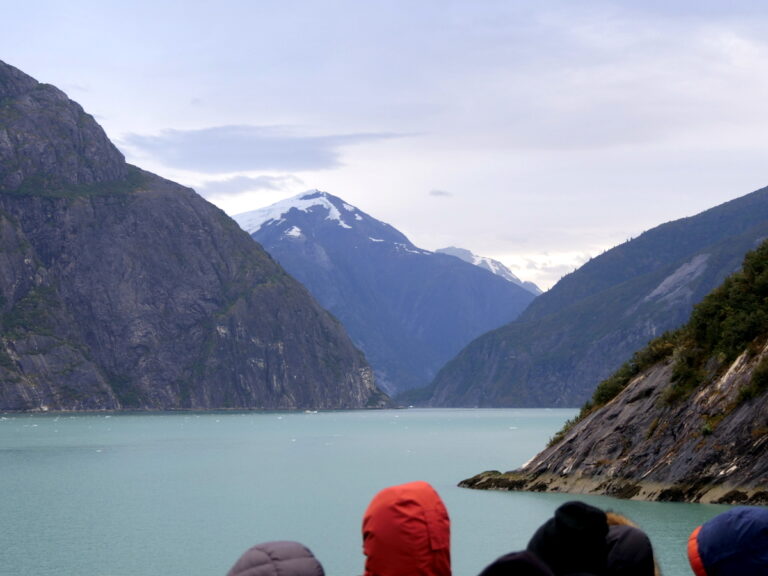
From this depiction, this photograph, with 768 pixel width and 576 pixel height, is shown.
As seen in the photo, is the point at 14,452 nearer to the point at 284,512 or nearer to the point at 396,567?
the point at 284,512

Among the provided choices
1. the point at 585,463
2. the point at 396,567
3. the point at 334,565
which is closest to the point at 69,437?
the point at 585,463

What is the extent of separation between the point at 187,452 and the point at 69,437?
43.6 metres

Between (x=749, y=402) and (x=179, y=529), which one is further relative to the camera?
(x=179, y=529)

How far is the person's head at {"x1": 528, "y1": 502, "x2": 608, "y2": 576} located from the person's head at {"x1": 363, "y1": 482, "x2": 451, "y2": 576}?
630 millimetres

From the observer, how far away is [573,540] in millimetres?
6844

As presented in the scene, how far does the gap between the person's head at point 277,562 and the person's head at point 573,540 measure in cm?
137

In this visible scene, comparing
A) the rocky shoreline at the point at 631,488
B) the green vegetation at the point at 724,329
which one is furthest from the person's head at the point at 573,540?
the green vegetation at the point at 724,329

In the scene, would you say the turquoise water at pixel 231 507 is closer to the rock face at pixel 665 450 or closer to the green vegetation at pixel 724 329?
the rock face at pixel 665 450

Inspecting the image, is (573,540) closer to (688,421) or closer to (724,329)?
(688,421)

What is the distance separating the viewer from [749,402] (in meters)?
44.7

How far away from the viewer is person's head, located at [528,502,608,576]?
6.82m

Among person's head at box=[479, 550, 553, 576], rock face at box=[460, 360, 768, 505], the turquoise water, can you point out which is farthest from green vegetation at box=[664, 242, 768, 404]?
person's head at box=[479, 550, 553, 576]

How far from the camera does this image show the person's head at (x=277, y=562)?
6.53m

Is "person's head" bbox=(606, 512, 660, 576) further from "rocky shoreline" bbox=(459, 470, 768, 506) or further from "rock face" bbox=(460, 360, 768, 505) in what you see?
"rock face" bbox=(460, 360, 768, 505)
